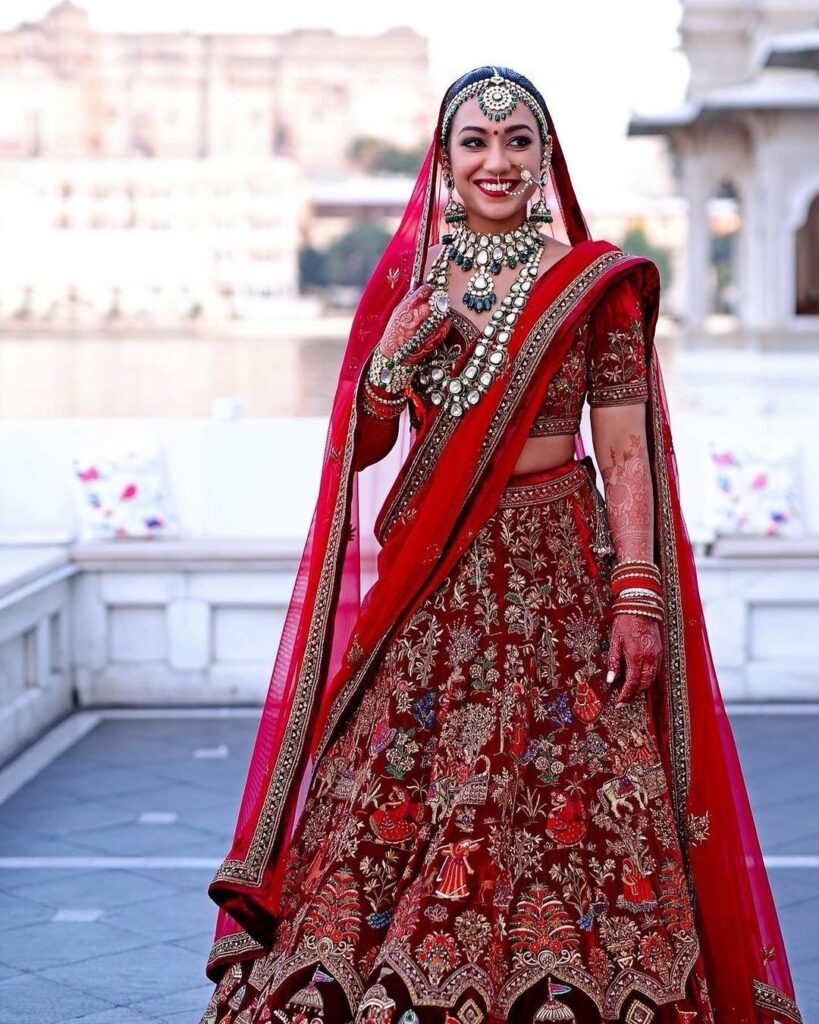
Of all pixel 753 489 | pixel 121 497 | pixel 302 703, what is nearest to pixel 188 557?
pixel 121 497

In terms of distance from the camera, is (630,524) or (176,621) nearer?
(630,524)

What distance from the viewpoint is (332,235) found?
3791cm

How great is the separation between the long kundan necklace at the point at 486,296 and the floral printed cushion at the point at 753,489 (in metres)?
3.13

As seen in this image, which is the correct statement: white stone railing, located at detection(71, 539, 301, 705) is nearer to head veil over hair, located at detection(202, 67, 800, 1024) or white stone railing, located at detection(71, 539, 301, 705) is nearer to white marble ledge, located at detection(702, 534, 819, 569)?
white marble ledge, located at detection(702, 534, 819, 569)

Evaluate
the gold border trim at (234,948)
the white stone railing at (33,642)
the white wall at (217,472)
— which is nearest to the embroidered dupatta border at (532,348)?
the gold border trim at (234,948)

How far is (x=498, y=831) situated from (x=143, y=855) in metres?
1.58

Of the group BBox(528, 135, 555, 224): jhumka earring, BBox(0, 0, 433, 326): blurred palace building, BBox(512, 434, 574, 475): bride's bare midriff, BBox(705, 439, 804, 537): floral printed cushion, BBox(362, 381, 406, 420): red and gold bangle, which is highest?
BBox(0, 0, 433, 326): blurred palace building

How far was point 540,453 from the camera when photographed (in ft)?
6.74

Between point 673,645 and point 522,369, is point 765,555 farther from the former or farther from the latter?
point 522,369

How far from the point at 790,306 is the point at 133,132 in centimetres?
2668

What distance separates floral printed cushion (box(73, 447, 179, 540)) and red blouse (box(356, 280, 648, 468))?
3.18m

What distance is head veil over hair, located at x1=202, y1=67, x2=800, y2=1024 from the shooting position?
6.63 ft

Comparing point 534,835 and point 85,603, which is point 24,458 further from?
point 534,835

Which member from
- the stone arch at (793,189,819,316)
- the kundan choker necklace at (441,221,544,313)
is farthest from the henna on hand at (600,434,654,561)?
the stone arch at (793,189,819,316)
